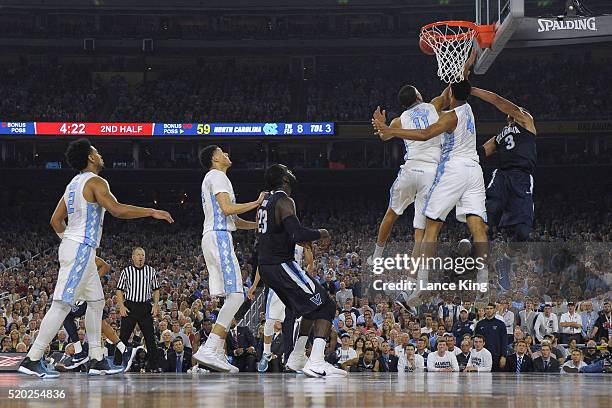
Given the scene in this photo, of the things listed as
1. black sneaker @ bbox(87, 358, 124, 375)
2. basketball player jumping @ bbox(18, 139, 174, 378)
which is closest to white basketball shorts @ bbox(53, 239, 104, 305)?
basketball player jumping @ bbox(18, 139, 174, 378)

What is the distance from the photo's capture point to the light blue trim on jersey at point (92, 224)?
8359mm

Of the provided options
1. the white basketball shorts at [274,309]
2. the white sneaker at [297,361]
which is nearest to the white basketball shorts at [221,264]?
the white sneaker at [297,361]

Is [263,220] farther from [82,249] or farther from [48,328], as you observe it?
[48,328]

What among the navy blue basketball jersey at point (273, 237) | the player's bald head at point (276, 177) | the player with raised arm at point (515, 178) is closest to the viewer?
the navy blue basketball jersey at point (273, 237)

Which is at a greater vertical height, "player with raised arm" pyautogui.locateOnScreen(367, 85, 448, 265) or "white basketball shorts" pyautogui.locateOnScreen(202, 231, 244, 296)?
"player with raised arm" pyautogui.locateOnScreen(367, 85, 448, 265)

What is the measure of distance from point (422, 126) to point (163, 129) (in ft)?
75.3

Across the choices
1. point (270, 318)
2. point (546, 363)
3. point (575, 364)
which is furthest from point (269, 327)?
point (575, 364)

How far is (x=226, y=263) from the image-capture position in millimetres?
8906

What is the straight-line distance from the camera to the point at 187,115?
3228 centimetres

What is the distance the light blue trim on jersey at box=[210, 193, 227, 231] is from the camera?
29.7ft

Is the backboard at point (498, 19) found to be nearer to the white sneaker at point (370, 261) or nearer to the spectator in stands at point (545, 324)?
the spectator in stands at point (545, 324)

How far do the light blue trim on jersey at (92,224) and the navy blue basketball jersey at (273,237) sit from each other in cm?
161

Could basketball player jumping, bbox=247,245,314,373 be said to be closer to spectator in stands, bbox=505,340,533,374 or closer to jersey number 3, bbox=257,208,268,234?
jersey number 3, bbox=257,208,268,234

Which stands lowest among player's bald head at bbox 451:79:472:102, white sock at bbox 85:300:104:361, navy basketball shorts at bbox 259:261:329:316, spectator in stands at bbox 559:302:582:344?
spectator in stands at bbox 559:302:582:344
